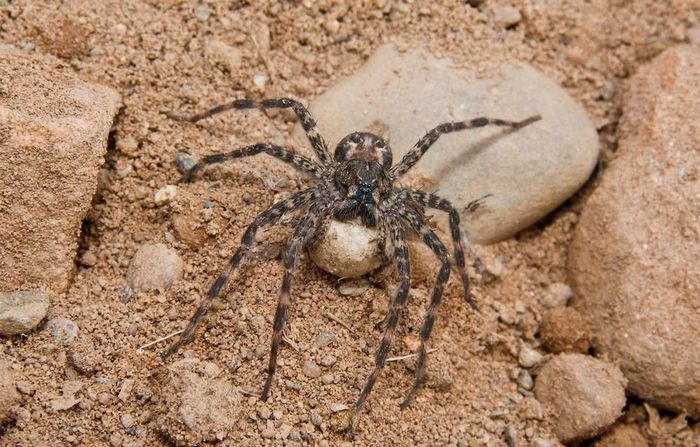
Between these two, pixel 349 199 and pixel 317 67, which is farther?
pixel 317 67

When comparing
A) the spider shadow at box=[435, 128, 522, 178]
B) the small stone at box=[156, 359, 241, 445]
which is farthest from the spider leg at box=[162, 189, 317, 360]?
the spider shadow at box=[435, 128, 522, 178]

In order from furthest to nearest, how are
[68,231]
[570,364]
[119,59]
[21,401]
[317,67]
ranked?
[317,67] < [119,59] < [570,364] < [68,231] < [21,401]

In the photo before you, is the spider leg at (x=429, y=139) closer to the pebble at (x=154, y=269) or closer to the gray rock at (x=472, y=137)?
the gray rock at (x=472, y=137)

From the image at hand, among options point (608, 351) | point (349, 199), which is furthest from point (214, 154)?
point (608, 351)

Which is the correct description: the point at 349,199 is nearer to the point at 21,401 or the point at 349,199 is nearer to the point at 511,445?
the point at 511,445

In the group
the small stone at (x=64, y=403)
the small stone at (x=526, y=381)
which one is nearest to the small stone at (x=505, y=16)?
the small stone at (x=526, y=381)

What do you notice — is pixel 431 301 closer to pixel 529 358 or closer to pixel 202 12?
pixel 529 358

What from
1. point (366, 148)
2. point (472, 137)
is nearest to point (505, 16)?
point (472, 137)

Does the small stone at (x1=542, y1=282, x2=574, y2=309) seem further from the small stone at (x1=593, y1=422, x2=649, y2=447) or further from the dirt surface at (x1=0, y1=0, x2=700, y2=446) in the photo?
the small stone at (x1=593, y1=422, x2=649, y2=447)
